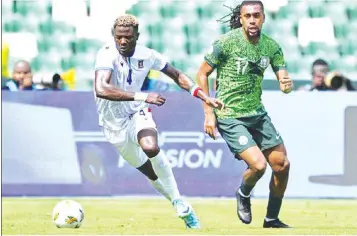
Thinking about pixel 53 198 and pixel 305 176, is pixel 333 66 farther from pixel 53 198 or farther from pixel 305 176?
pixel 53 198

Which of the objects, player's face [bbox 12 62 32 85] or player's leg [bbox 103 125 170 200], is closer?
player's leg [bbox 103 125 170 200]

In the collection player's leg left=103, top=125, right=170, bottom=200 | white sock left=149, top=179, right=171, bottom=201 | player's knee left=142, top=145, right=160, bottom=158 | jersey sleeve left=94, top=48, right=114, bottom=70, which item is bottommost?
white sock left=149, top=179, right=171, bottom=201

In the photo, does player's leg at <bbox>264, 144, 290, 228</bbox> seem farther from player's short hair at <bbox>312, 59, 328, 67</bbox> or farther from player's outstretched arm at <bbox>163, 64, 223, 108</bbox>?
player's short hair at <bbox>312, 59, 328, 67</bbox>

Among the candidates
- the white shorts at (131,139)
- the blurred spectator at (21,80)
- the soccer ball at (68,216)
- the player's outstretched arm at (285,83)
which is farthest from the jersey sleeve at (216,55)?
the blurred spectator at (21,80)

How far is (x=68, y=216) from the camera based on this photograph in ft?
36.4

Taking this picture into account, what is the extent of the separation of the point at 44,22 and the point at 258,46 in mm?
8711

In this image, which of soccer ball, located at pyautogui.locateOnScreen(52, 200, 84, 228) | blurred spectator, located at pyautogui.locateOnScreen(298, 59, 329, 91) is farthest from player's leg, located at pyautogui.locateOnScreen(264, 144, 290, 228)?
blurred spectator, located at pyautogui.locateOnScreen(298, 59, 329, 91)

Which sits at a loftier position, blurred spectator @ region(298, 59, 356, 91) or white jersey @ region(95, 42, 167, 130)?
white jersey @ region(95, 42, 167, 130)

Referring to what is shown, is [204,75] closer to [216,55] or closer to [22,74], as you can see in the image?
[216,55]

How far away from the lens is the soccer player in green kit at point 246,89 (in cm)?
1095

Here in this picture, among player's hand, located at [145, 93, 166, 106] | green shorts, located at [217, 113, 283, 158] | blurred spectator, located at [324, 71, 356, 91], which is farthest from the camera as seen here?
blurred spectator, located at [324, 71, 356, 91]

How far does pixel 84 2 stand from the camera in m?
18.9

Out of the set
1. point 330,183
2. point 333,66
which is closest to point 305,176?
point 330,183

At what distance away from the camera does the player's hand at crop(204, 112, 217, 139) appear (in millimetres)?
10836
